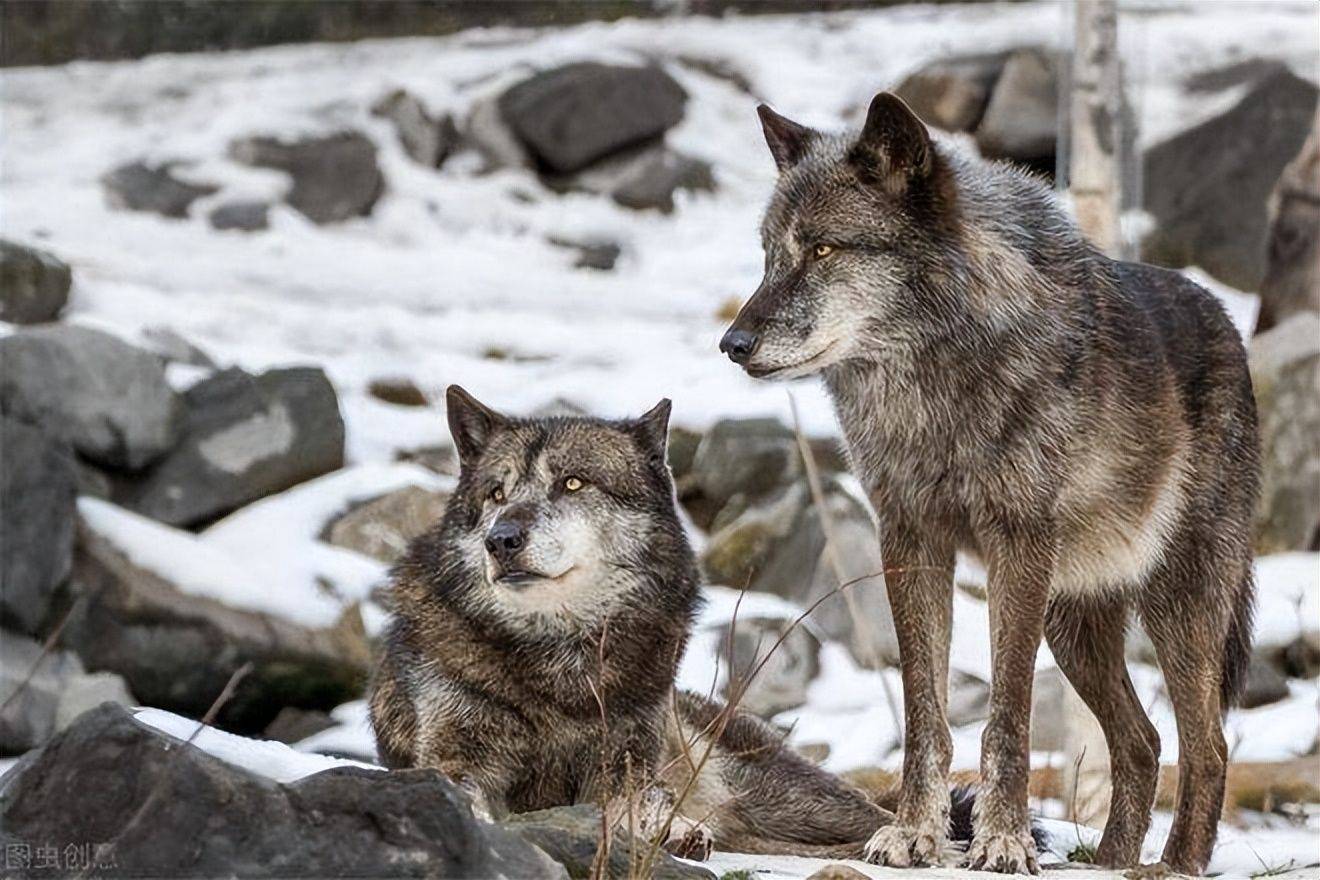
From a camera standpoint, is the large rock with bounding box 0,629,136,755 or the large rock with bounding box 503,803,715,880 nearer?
the large rock with bounding box 503,803,715,880

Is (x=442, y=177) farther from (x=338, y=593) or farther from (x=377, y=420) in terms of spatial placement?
(x=338, y=593)

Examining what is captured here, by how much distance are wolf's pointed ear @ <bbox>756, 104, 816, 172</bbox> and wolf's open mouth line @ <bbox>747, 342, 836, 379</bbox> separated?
2.13 feet

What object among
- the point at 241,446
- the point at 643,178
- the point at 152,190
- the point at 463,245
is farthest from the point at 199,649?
the point at 643,178

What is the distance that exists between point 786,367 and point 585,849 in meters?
1.35

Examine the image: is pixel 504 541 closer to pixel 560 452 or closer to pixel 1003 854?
pixel 560 452

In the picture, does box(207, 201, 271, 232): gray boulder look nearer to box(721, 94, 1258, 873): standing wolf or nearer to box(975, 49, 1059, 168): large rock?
box(975, 49, 1059, 168): large rock

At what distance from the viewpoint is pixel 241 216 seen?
15375mm

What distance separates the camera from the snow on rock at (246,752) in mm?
3768

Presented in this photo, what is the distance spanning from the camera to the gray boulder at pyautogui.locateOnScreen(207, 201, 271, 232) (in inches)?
604

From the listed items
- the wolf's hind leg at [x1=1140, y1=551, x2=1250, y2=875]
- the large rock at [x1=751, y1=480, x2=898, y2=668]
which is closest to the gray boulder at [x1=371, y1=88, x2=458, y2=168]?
the large rock at [x1=751, y1=480, x2=898, y2=668]

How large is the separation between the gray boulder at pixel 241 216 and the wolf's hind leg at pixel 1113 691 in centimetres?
1095

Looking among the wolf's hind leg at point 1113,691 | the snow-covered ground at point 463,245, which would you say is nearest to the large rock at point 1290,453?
the snow-covered ground at point 463,245

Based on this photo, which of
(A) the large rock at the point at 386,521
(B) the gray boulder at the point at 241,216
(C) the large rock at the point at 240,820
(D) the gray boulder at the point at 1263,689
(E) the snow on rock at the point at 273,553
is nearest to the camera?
(C) the large rock at the point at 240,820

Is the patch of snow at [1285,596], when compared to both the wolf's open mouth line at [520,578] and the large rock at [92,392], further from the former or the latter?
the large rock at [92,392]
